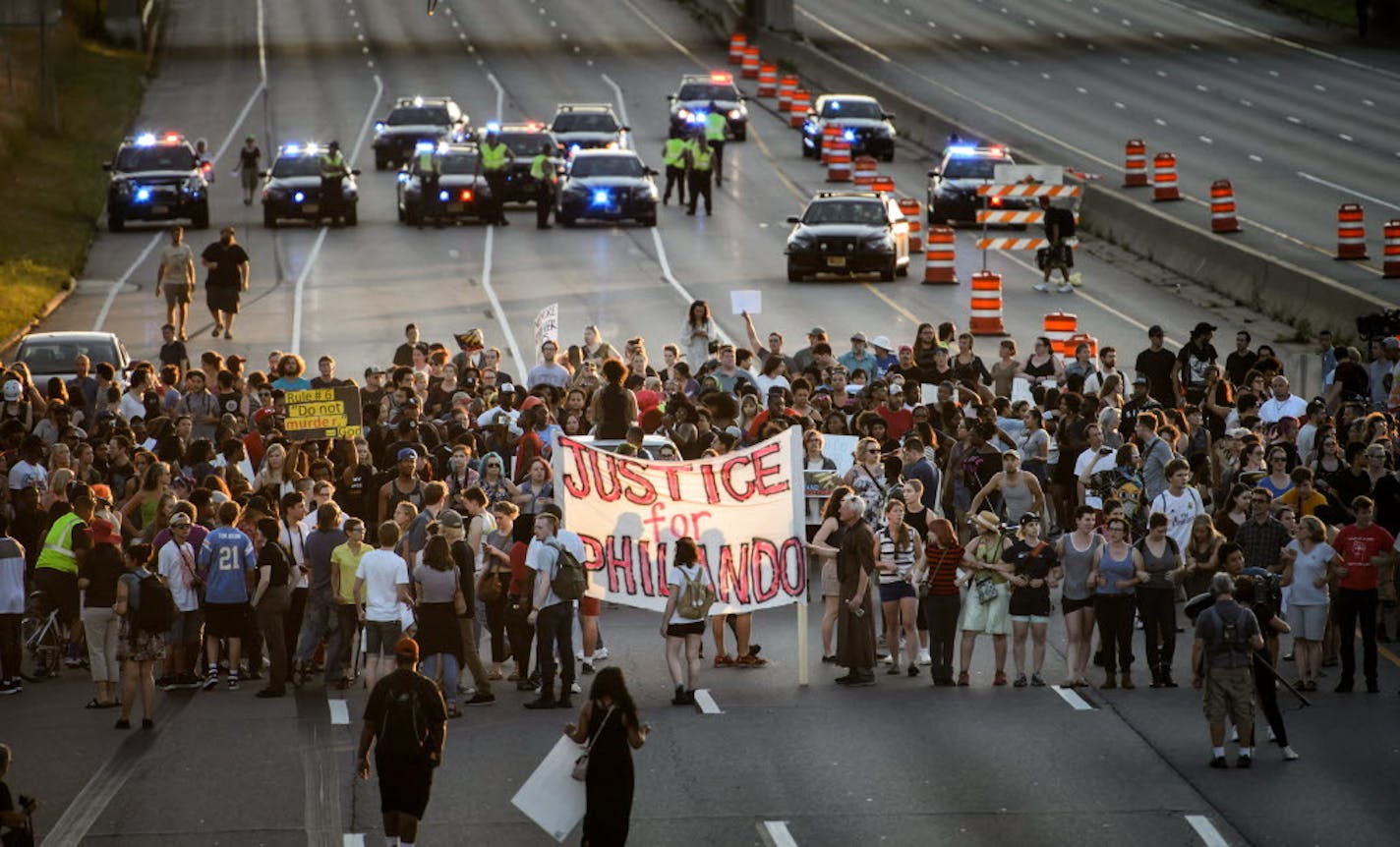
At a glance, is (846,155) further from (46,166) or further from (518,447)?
(518,447)

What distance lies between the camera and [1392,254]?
39.1 m

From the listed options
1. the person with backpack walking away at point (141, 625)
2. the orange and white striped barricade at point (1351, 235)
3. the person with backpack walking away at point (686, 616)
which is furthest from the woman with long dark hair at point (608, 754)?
the orange and white striped barricade at point (1351, 235)

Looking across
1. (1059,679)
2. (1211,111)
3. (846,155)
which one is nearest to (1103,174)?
(846,155)

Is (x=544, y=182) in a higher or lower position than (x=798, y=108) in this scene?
higher

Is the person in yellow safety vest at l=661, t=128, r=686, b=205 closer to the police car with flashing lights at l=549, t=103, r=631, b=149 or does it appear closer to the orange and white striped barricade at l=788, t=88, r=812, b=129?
the police car with flashing lights at l=549, t=103, r=631, b=149

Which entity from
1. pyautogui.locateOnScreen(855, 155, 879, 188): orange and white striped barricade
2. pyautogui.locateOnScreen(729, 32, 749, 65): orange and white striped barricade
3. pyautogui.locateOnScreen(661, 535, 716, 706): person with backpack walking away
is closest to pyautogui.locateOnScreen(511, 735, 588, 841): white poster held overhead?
pyautogui.locateOnScreen(661, 535, 716, 706): person with backpack walking away

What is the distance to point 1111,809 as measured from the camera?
16.5 meters

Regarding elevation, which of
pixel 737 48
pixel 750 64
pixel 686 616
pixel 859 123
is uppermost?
pixel 686 616

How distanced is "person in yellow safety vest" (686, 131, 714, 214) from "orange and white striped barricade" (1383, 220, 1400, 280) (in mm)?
14912

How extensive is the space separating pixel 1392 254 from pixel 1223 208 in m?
5.25

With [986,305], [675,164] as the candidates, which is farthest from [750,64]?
[986,305]

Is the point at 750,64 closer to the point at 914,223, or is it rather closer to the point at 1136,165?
the point at 1136,165

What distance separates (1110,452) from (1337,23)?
61.1 metres

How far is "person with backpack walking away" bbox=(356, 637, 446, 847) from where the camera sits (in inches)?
584
